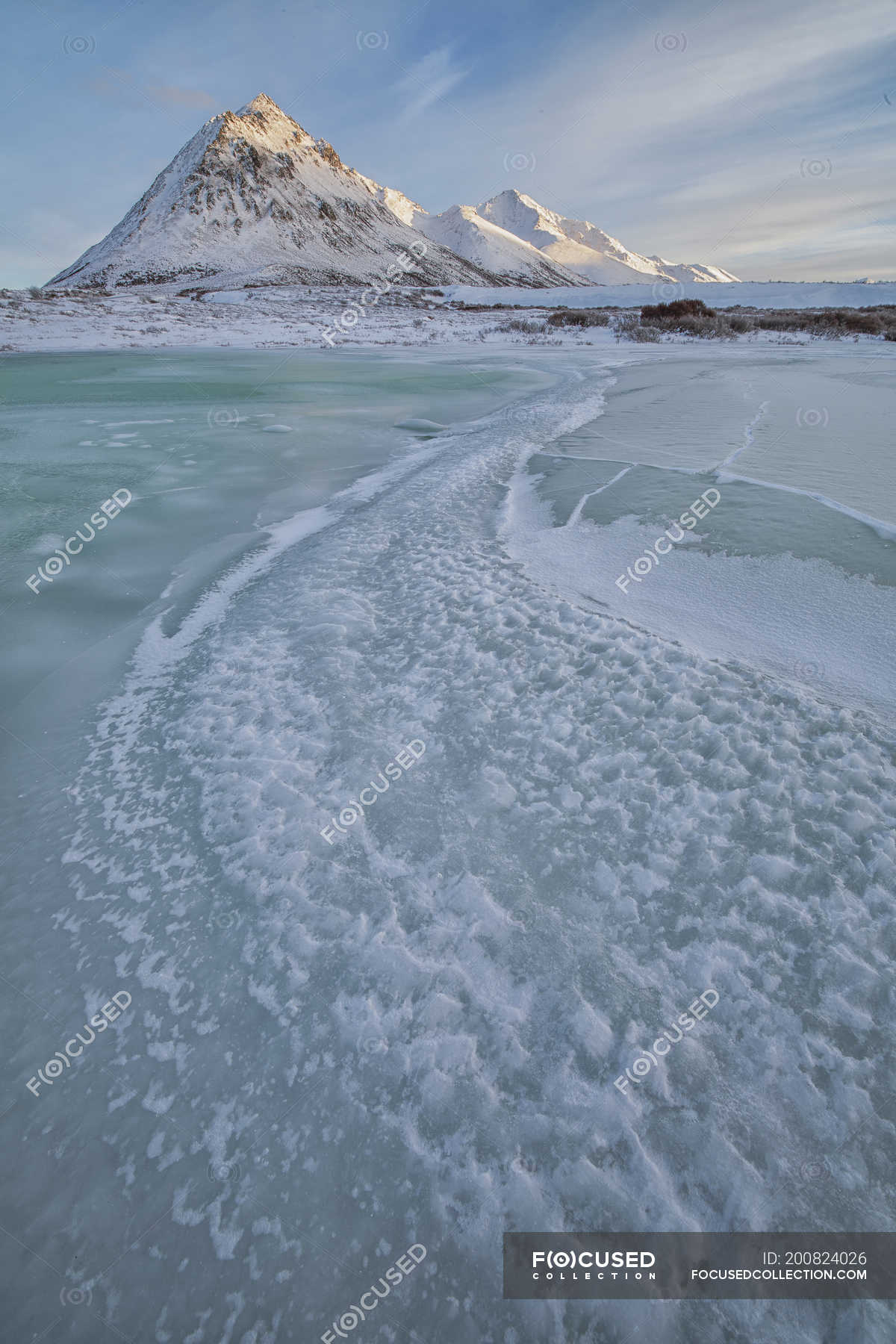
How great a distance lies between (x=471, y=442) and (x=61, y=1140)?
8.18 m

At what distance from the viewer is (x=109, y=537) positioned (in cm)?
558

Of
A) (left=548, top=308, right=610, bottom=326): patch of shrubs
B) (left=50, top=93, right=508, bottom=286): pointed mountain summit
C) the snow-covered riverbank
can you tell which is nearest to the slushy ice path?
the snow-covered riverbank

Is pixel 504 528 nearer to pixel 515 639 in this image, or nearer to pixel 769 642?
pixel 515 639

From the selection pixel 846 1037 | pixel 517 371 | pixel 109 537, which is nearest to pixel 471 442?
pixel 109 537

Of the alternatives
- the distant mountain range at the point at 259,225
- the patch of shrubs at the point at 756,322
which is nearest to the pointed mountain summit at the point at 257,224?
the distant mountain range at the point at 259,225

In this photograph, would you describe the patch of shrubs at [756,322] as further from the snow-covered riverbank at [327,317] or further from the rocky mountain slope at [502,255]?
the rocky mountain slope at [502,255]

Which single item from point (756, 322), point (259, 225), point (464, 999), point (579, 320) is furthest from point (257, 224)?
point (464, 999)

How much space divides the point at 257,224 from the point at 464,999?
114771mm

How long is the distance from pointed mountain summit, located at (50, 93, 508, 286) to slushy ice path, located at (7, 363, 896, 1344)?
241 feet

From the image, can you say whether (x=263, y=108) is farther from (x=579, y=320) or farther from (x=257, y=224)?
(x=579, y=320)

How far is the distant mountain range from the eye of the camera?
7606 cm

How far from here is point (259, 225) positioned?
3499 inches

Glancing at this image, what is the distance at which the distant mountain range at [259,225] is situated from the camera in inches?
2995

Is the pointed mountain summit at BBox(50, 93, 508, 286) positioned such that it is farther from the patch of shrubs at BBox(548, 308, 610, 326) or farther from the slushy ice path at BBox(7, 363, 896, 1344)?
the slushy ice path at BBox(7, 363, 896, 1344)
